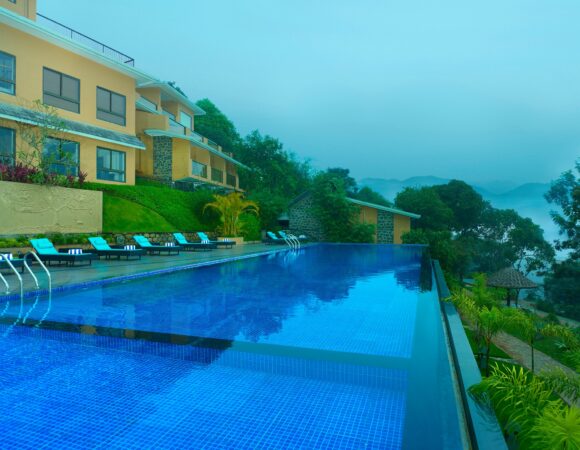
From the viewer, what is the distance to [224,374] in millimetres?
4328

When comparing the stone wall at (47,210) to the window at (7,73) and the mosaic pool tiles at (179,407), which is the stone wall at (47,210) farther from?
the mosaic pool tiles at (179,407)

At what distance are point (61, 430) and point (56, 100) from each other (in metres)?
19.8

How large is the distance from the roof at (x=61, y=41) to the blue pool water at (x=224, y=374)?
13889 mm

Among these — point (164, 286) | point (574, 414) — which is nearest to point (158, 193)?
point (164, 286)

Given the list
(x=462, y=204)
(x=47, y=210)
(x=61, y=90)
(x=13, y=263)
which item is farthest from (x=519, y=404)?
(x=462, y=204)

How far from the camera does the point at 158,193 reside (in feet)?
75.8

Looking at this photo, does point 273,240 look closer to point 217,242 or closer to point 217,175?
point 217,242

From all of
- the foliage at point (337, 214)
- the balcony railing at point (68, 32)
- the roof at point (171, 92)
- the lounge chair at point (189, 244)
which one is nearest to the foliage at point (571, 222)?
the foliage at point (337, 214)

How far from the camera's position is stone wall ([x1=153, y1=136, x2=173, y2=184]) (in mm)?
29047

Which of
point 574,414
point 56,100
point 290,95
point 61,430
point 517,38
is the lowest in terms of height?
point 61,430

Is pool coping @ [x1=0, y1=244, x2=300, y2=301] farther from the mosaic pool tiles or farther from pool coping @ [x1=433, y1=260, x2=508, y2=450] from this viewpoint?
pool coping @ [x1=433, y1=260, x2=508, y2=450]

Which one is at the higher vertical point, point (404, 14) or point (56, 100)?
point (404, 14)

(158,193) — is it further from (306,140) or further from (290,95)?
(306,140)

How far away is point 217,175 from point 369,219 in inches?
496
